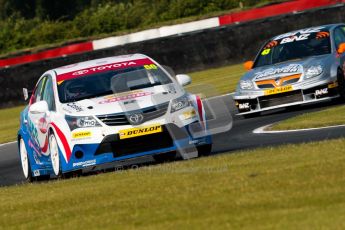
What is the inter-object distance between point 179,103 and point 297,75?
17.4 feet

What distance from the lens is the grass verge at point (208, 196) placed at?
734cm

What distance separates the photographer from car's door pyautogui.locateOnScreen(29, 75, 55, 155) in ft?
42.6

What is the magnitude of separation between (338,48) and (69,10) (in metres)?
48.7

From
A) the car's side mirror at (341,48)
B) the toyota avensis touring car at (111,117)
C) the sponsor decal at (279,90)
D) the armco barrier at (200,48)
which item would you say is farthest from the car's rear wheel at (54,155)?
the armco barrier at (200,48)

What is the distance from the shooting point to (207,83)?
25.9 metres

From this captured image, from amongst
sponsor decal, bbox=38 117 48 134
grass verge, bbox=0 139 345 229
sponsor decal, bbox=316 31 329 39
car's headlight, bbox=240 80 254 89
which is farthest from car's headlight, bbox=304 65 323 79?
grass verge, bbox=0 139 345 229

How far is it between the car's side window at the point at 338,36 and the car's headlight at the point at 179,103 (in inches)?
249

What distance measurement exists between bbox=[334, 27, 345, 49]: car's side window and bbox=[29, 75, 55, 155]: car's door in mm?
6305

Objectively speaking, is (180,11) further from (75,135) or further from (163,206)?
(163,206)

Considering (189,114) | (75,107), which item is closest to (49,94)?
(75,107)

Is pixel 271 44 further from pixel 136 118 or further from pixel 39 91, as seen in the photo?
pixel 136 118

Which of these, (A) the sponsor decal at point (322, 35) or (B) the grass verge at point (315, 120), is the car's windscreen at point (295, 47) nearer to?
(A) the sponsor decal at point (322, 35)

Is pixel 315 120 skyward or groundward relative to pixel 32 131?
→ groundward

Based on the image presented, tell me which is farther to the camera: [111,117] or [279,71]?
[279,71]
